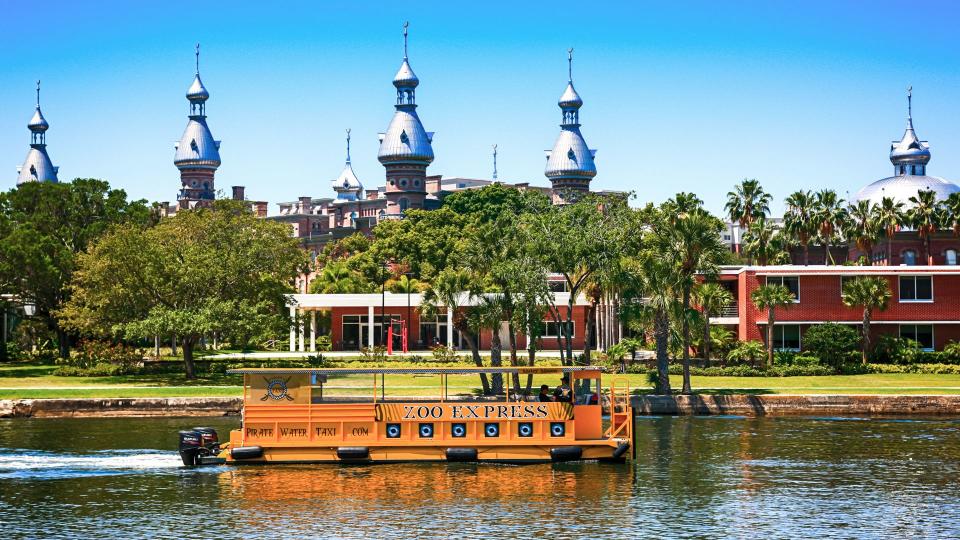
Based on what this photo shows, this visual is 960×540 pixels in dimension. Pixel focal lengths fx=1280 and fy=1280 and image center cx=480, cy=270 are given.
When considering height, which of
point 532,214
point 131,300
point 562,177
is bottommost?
point 131,300

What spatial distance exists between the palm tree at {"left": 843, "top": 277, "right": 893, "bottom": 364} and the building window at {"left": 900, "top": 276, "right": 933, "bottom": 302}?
2.29 meters

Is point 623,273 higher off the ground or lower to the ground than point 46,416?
higher

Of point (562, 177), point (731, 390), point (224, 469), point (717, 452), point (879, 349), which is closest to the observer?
point (224, 469)

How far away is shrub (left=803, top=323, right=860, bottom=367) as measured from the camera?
7156 cm

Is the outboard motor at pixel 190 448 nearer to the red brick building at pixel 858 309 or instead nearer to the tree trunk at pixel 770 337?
the tree trunk at pixel 770 337

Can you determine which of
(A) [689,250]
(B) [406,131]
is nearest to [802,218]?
(A) [689,250]

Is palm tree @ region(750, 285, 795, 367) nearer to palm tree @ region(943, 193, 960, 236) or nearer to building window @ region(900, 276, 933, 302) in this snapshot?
building window @ region(900, 276, 933, 302)

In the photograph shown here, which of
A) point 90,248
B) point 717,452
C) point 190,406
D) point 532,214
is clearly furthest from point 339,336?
point 717,452

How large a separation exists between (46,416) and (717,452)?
30962 mm

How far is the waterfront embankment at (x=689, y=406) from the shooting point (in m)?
58.7

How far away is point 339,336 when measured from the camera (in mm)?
99688

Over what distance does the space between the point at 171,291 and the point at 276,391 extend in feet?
102

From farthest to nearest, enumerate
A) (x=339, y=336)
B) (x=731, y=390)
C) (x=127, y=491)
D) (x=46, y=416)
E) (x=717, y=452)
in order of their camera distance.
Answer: (x=339, y=336), (x=731, y=390), (x=46, y=416), (x=717, y=452), (x=127, y=491)

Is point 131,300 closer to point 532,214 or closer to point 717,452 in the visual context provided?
point 532,214
